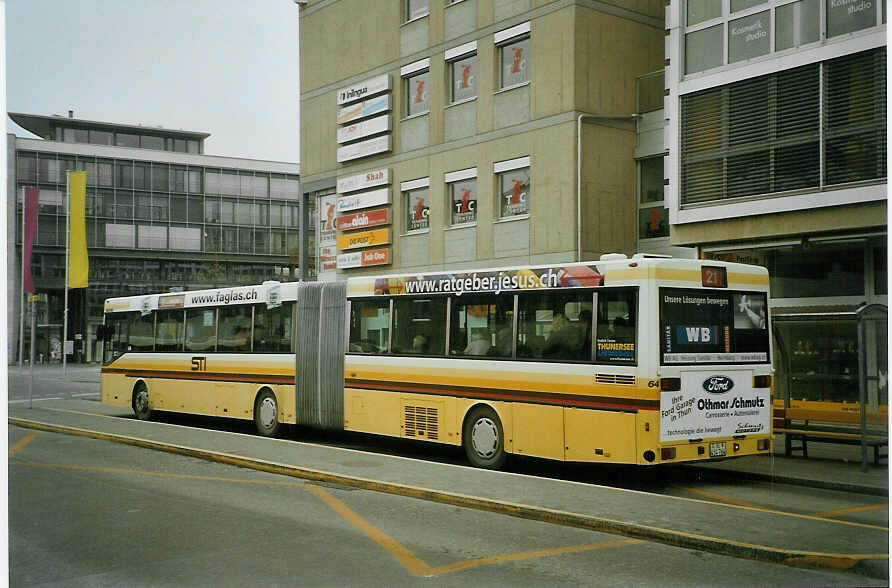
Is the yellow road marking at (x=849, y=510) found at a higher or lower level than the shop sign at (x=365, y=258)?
lower

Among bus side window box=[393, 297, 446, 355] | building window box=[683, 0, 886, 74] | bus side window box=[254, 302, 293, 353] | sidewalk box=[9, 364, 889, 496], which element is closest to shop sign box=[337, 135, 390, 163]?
bus side window box=[254, 302, 293, 353]

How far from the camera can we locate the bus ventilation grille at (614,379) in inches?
452

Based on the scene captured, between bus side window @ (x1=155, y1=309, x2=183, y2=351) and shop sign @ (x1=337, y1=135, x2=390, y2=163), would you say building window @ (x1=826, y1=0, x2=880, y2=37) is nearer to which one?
bus side window @ (x1=155, y1=309, x2=183, y2=351)

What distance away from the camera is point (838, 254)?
10859 millimetres

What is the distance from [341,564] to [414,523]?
1776mm

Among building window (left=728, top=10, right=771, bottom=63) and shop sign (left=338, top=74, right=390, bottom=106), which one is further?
shop sign (left=338, top=74, right=390, bottom=106)

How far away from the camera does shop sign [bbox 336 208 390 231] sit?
83.6ft

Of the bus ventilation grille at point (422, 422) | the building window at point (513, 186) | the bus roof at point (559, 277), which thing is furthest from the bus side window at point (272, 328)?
the building window at point (513, 186)

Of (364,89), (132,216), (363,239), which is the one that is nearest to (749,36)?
(132,216)

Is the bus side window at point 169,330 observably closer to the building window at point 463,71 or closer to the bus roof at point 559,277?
the bus roof at point 559,277

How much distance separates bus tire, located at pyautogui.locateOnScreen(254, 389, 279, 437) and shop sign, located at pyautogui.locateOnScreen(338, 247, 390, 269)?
811 cm

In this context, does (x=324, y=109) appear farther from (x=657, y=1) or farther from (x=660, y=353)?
(x=660, y=353)

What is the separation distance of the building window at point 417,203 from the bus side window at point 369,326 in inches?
342

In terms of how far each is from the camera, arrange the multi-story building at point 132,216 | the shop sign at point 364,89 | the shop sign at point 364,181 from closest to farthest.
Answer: the multi-story building at point 132,216 → the shop sign at point 364,89 → the shop sign at point 364,181
